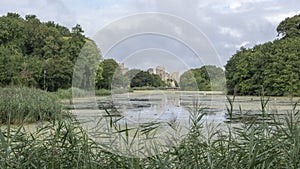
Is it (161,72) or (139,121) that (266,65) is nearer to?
(161,72)

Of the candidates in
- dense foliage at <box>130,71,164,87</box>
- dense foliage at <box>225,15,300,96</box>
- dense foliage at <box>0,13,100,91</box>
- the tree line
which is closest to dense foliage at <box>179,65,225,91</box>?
the tree line

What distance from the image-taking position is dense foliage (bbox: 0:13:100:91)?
13461 millimetres

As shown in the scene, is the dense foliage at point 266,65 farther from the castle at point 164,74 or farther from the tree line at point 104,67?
the castle at point 164,74

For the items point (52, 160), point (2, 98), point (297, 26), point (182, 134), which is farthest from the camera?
point (297, 26)

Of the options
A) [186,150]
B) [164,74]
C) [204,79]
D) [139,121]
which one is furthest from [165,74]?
[186,150]

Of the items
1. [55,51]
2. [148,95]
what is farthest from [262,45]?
[148,95]

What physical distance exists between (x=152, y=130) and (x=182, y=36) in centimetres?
39

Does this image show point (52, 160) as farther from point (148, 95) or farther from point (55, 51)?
point (55, 51)

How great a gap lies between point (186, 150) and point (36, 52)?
17609 mm

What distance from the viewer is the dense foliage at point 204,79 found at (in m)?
1.49

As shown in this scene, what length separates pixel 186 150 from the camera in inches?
51.8

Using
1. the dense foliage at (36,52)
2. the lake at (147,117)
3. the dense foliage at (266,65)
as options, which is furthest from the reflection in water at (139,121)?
the dense foliage at (36,52)

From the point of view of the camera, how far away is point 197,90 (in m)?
1.60

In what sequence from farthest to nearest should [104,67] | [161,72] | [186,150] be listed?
[104,67], [161,72], [186,150]
